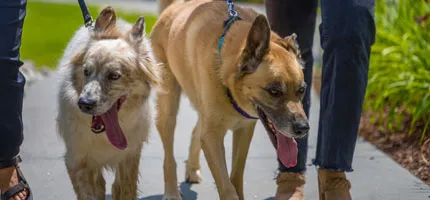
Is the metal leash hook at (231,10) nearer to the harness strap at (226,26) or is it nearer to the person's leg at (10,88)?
the harness strap at (226,26)

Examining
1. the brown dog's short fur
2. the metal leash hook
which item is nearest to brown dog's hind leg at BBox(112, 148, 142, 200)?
the brown dog's short fur

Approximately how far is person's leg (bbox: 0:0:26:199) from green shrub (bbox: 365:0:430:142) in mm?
3422

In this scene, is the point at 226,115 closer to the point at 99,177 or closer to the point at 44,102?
the point at 99,177

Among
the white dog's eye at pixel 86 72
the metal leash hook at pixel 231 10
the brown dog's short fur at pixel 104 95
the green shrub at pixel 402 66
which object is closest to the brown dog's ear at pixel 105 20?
the brown dog's short fur at pixel 104 95

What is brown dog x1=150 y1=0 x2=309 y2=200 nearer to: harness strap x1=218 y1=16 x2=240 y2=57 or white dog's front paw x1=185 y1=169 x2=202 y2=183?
harness strap x1=218 y1=16 x2=240 y2=57

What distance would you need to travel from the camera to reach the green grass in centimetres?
1324

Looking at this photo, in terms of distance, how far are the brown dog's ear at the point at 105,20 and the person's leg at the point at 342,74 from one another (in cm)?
128

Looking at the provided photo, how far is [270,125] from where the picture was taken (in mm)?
4574

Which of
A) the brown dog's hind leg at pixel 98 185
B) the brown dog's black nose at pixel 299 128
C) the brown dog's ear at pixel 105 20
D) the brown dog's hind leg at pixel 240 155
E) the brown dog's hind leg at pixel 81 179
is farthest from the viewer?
the brown dog's hind leg at pixel 240 155

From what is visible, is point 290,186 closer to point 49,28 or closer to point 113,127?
point 113,127

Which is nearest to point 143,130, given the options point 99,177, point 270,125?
point 99,177

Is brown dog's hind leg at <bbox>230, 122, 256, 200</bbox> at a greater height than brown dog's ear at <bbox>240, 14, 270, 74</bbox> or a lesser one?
lesser

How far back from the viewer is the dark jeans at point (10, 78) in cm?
433

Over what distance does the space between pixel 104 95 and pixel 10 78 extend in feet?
1.81
